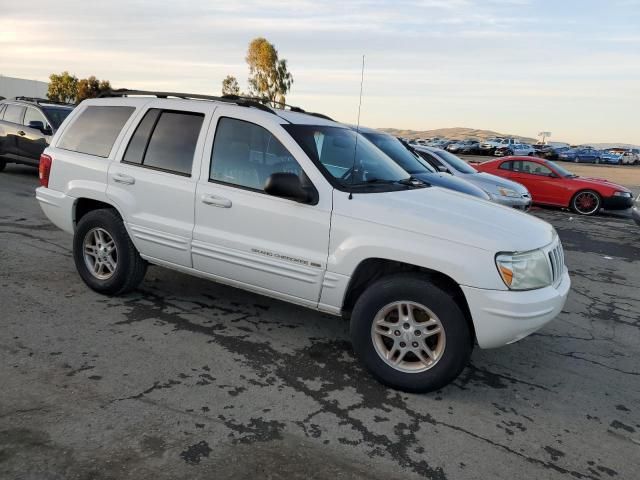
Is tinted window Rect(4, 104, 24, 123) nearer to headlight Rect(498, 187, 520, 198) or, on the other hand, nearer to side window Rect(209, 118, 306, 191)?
side window Rect(209, 118, 306, 191)

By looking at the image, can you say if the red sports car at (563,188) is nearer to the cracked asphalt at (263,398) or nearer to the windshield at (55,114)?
the cracked asphalt at (263,398)

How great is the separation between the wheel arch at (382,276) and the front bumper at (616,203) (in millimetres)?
11902

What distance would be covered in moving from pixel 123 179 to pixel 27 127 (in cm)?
907

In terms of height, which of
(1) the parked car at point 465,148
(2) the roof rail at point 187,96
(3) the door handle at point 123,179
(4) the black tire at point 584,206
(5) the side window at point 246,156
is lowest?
(4) the black tire at point 584,206

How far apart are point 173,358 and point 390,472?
6.02 feet

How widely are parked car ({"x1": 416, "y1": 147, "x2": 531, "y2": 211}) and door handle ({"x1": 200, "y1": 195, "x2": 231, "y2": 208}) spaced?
700cm

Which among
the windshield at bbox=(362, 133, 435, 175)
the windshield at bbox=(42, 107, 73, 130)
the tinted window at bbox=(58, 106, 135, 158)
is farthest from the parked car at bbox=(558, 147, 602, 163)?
the tinted window at bbox=(58, 106, 135, 158)

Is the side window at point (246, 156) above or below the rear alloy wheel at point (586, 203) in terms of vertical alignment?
above

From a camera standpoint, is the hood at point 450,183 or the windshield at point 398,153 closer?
the hood at point 450,183

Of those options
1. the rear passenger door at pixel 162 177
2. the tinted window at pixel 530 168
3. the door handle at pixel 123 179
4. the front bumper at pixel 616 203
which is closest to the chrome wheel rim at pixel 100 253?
the rear passenger door at pixel 162 177

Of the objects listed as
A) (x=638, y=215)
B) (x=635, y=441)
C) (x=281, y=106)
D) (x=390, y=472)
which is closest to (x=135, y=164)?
(x=281, y=106)

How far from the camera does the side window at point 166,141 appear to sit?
14.8 feet

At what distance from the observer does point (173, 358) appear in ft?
12.9

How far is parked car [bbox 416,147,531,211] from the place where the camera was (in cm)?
1082
